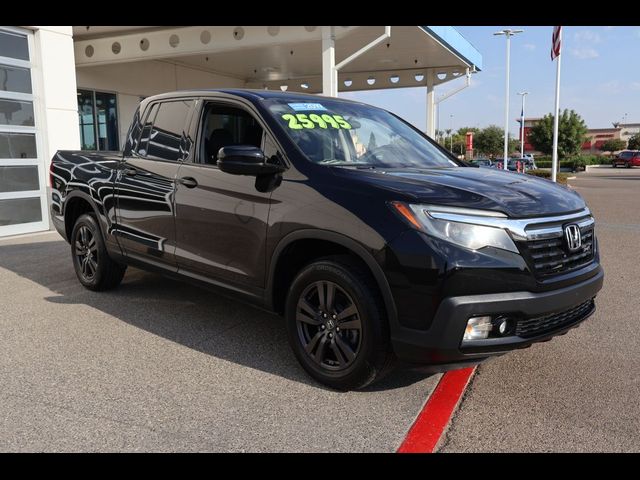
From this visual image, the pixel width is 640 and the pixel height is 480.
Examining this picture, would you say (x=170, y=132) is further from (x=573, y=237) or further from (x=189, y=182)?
(x=573, y=237)

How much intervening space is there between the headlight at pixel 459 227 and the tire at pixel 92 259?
142 inches

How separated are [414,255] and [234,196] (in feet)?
4.85

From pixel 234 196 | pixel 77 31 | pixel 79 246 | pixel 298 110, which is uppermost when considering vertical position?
pixel 77 31

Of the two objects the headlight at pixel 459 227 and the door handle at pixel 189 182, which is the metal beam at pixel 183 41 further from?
the headlight at pixel 459 227

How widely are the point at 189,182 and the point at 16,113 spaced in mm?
6864

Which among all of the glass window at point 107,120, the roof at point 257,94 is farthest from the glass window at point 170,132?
the glass window at point 107,120

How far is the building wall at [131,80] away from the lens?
54.6 ft

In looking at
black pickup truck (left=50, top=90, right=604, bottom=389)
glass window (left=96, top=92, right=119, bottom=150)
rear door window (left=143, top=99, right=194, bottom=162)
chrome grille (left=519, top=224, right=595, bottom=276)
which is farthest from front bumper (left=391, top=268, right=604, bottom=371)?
glass window (left=96, top=92, right=119, bottom=150)

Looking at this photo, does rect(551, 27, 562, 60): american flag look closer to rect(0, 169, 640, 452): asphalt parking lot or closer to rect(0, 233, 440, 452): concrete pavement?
rect(0, 169, 640, 452): asphalt parking lot

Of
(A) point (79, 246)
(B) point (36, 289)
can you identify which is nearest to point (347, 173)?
(A) point (79, 246)
